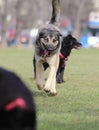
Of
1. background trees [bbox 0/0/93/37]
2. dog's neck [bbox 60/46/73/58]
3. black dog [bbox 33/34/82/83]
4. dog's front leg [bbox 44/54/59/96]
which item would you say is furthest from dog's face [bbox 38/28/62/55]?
background trees [bbox 0/0/93/37]

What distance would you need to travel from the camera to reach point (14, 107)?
121 inches

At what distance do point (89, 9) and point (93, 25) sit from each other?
Answer: 3.04 meters

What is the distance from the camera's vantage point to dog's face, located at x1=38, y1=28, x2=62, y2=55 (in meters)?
11.2

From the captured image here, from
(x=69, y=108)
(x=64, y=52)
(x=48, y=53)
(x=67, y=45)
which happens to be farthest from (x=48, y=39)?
(x=67, y=45)

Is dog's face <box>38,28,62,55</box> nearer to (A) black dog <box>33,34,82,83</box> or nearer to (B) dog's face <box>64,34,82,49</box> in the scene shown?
(A) black dog <box>33,34,82,83</box>

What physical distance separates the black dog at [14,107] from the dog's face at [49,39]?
8.05 m

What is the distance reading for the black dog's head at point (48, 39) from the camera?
1119 centimetres

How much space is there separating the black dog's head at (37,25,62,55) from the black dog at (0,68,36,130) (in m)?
8.05

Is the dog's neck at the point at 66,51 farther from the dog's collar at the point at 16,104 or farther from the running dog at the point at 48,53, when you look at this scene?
the dog's collar at the point at 16,104

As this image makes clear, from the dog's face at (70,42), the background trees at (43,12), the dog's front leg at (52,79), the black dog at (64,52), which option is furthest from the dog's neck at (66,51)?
the background trees at (43,12)

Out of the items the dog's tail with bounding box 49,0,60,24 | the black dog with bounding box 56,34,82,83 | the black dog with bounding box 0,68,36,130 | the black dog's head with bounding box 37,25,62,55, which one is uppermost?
the black dog with bounding box 0,68,36,130

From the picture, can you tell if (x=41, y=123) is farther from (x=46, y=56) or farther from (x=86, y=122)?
(x=46, y=56)

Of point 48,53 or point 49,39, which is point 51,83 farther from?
point 49,39

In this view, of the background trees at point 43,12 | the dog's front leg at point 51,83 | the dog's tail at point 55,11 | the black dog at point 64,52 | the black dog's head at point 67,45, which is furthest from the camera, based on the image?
the background trees at point 43,12
